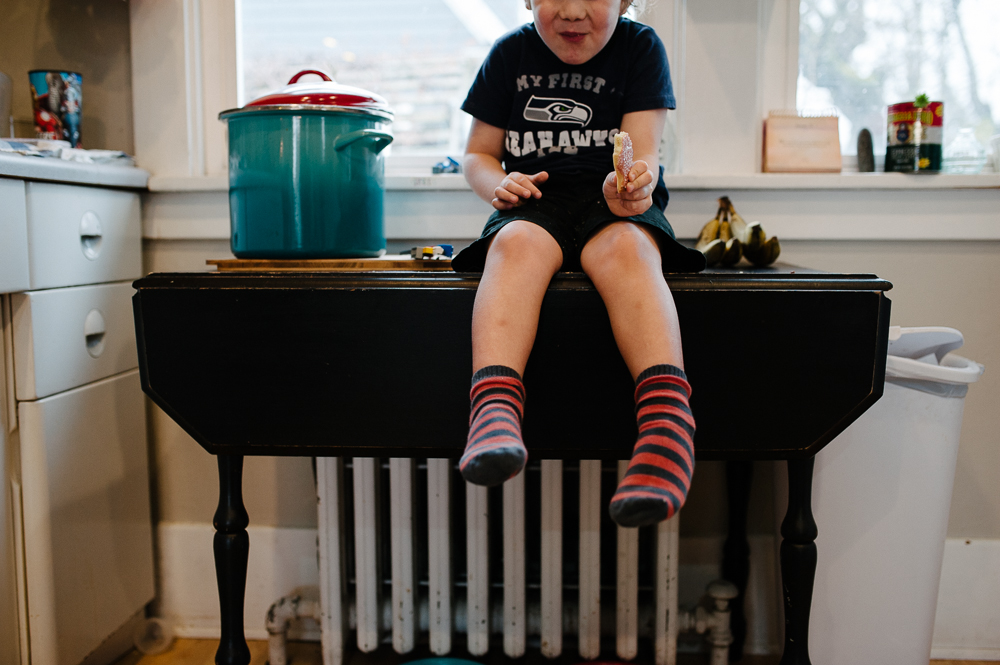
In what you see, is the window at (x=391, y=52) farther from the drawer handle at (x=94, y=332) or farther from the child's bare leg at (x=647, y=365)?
the child's bare leg at (x=647, y=365)

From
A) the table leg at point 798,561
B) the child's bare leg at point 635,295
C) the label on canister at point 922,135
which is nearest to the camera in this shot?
the child's bare leg at point 635,295

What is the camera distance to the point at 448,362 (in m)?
1.02

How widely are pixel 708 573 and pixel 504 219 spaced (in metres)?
1.03

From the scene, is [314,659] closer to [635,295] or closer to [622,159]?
[635,295]

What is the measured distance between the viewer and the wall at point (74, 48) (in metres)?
1.61

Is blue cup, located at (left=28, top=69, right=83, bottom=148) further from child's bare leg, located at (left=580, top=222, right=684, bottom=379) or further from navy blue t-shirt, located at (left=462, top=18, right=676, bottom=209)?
child's bare leg, located at (left=580, top=222, right=684, bottom=379)

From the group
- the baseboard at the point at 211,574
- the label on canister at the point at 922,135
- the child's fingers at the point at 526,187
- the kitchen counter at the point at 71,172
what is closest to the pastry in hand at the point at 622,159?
the child's fingers at the point at 526,187

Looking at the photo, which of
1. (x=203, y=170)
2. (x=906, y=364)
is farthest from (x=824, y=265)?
(x=203, y=170)

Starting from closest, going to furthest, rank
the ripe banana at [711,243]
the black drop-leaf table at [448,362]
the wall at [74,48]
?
the black drop-leaf table at [448,362]
the ripe banana at [711,243]
the wall at [74,48]

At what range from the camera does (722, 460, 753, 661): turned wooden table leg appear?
1499mm

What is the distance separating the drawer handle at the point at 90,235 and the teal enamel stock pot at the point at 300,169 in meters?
0.34

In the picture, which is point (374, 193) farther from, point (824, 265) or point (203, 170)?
point (824, 265)

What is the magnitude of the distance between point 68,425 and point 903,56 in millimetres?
1972

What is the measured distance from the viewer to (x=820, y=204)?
1.53 metres
